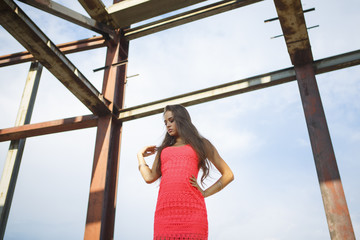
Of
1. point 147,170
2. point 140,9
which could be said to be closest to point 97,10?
point 140,9

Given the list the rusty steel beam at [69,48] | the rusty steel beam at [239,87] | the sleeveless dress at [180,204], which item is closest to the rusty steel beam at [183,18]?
the rusty steel beam at [69,48]

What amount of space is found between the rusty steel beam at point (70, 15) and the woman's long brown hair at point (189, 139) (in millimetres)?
2374

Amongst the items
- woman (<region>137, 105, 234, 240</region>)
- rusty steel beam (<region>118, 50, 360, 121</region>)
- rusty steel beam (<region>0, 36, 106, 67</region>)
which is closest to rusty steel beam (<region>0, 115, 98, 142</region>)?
rusty steel beam (<region>118, 50, 360, 121</region>)

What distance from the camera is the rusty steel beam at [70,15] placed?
Result: 3.49m

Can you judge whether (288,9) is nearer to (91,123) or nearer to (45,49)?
(45,49)

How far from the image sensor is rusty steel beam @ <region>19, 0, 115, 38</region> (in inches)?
137

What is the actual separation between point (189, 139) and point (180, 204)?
0.49 meters

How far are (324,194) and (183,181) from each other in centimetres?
177

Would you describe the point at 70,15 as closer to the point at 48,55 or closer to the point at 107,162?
the point at 48,55

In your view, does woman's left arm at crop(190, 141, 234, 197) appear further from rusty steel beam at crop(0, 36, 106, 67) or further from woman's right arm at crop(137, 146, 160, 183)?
rusty steel beam at crop(0, 36, 106, 67)

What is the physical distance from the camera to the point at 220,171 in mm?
1962

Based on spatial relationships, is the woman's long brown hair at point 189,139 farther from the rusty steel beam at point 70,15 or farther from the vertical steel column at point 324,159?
the rusty steel beam at point 70,15

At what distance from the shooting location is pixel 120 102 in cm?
435

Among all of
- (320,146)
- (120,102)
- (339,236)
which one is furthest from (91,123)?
(339,236)
